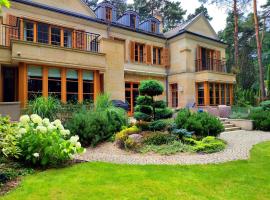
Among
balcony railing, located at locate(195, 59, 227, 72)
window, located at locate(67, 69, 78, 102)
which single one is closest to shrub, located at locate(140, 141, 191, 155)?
window, located at locate(67, 69, 78, 102)

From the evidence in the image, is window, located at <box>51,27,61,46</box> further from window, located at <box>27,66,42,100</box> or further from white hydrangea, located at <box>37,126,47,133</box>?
white hydrangea, located at <box>37,126,47,133</box>

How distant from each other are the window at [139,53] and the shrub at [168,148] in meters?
12.7

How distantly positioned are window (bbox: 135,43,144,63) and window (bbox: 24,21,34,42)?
8.52m

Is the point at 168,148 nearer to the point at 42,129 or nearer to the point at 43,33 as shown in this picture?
the point at 42,129

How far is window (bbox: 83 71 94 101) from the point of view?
1366 cm

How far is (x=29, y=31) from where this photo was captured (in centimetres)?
1425

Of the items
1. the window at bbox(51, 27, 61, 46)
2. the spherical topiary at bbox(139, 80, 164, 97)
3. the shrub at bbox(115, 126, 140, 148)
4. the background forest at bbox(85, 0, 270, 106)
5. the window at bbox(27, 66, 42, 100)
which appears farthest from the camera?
the background forest at bbox(85, 0, 270, 106)

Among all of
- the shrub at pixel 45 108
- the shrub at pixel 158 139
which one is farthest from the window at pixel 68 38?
the shrub at pixel 158 139

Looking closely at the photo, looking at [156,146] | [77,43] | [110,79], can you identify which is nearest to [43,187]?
[156,146]

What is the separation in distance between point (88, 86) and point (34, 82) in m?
2.98

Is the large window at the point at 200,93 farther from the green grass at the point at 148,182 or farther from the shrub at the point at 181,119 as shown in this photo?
the green grass at the point at 148,182

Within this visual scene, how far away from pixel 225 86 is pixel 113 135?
52.7ft

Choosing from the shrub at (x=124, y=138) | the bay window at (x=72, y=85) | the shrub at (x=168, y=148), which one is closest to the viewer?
the shrub at (x=168, y=148)

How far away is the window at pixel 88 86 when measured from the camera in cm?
1366
